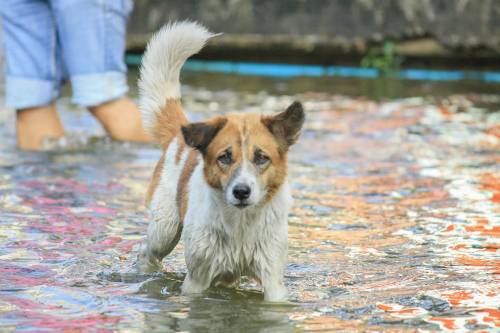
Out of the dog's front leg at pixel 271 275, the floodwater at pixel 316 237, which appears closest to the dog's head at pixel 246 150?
the dog's front leg at pixel 271 275

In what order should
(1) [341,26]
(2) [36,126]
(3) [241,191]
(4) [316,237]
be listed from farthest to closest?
(1) [341,26] → (2) [36,126] → (4) [316,237] → (3) [241,191]

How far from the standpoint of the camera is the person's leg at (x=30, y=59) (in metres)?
8.20

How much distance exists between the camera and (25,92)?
8.31 metres

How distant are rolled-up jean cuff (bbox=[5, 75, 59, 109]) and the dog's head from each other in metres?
3.81

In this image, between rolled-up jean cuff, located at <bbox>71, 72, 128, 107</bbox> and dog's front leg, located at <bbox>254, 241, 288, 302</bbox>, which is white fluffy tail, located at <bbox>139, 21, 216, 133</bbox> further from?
rolled-up jean cuff, located at <bbox>71, 72, 128, 107</bbox>

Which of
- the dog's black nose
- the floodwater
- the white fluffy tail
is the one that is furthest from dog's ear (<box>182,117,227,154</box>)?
the white fluffy tail

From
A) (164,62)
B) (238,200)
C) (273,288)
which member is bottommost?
(273,288)

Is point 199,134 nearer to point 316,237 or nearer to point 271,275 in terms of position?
point 271,275

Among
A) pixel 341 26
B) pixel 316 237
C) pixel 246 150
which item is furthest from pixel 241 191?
pixel 341 26

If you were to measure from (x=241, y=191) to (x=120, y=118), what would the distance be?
403cm

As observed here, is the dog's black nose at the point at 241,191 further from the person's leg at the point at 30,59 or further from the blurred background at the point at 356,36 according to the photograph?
the blurred background at the point at 356,36

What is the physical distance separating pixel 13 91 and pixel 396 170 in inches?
120

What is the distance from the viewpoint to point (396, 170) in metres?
8.11

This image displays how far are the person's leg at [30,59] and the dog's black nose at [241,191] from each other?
13.8 feet
